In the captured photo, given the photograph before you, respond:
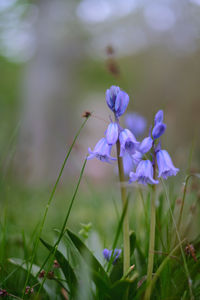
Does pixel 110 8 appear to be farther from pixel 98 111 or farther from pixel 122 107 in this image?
pixel 122 107

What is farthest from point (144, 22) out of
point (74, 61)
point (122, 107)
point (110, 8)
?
point (122, 107)

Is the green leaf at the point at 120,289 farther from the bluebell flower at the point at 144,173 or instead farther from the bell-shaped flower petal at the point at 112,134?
Answer: the bell-shaped flower petal at the point at 112,134

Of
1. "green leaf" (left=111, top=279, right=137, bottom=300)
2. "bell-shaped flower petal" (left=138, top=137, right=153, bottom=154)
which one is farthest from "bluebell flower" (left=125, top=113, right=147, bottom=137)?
"green leaf" (left=111, top=279, right=137, bottom=300)

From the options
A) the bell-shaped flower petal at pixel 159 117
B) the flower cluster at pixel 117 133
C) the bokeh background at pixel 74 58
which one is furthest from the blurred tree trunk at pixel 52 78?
the bell-shaped flower petal at pixel 159 117

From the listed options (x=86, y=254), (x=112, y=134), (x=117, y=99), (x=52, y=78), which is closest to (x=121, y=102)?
(x=117, y=99)

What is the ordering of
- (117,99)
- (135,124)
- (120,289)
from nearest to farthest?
(120,289) < (117,99) < (135,124)

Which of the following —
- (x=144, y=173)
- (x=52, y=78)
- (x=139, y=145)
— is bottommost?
(x=144, y=173)

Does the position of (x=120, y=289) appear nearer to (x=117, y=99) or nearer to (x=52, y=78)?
(x=117, y=99)

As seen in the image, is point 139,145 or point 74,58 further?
point 74,58
